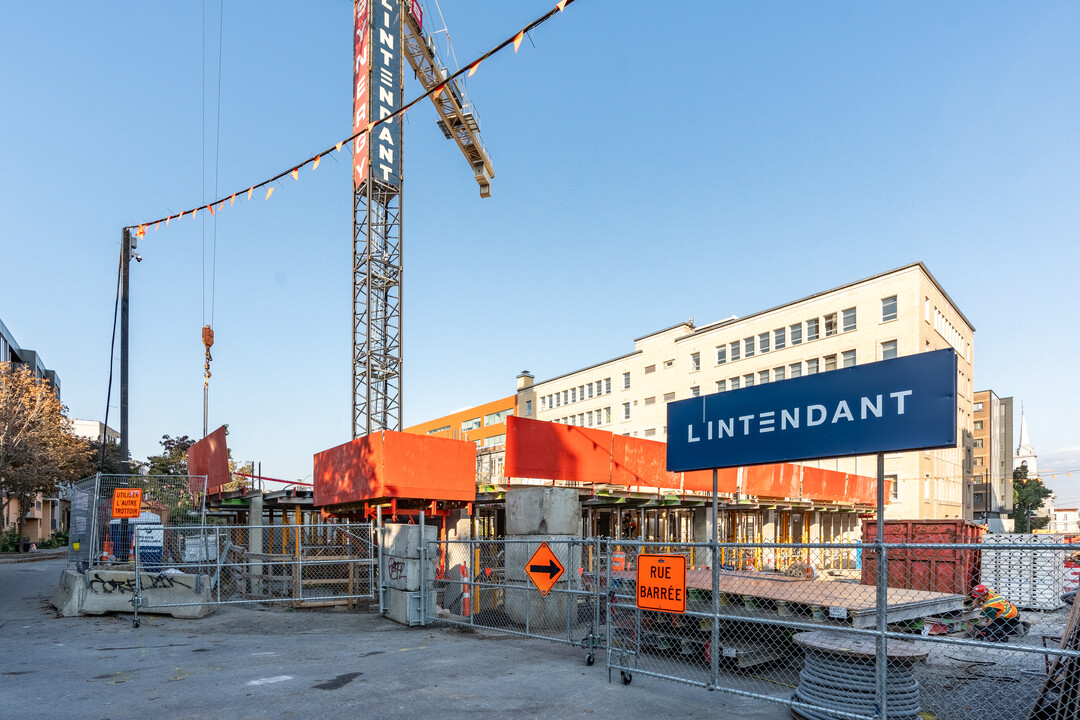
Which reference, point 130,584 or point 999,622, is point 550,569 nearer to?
point 999,622

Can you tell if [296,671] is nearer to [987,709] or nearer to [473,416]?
[987,709]

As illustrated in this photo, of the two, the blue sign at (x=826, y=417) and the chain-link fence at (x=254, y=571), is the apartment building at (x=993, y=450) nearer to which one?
the chain-link fence at (x=254, y=571)

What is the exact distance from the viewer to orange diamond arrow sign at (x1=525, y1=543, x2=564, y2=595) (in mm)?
10828

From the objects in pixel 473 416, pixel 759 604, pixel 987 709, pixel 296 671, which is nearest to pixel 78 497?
pixel 296 671

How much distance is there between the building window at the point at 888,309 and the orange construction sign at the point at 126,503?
141 feet

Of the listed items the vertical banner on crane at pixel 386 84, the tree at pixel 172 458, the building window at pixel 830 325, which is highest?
the vertical banner on crane at pixel 386 84

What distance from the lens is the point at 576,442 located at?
1938 centimetres

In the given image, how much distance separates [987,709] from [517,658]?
5.78 metres

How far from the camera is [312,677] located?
9359mm

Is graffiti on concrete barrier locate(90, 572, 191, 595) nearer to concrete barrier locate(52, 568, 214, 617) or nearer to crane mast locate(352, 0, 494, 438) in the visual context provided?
concrete barrier locate(52, 568, 214, 617)

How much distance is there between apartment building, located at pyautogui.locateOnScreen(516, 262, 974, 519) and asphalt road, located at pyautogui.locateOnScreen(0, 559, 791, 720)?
35.6 metres

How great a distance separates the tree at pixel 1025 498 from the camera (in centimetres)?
11656

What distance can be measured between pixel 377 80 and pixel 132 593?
27347mm

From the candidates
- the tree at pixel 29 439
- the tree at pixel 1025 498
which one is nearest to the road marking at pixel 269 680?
the tree at pixel 29 439
